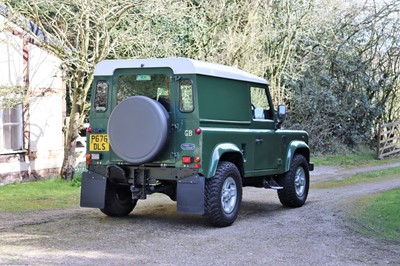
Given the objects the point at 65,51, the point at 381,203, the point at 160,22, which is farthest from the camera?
the point at 160,22

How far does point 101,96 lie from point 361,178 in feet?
33.1

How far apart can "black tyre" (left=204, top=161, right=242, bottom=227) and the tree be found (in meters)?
5.49

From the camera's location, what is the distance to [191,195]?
9461 mm

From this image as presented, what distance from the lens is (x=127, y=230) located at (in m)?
9.40

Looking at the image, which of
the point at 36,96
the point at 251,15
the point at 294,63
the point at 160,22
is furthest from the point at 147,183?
the point at 294,63

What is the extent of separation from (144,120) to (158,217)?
204 centimetres

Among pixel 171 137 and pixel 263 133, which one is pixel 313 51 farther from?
pixel 171 137

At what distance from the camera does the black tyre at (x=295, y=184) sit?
12.1 m

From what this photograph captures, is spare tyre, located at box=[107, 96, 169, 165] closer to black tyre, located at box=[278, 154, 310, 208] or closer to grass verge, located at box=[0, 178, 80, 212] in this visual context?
grass verge, located at box=[0, 178, 80, 212]

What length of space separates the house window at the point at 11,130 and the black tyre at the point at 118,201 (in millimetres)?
5815

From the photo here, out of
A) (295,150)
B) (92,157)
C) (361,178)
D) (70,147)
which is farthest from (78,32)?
(361,178)

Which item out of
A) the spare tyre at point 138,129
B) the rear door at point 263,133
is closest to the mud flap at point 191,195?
the spare tyre at point 138,129

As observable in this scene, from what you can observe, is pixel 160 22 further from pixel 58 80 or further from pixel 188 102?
pixel 188 102

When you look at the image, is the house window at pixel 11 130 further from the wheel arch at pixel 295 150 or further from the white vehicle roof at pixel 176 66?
the wheel arch at pixel 295 150
